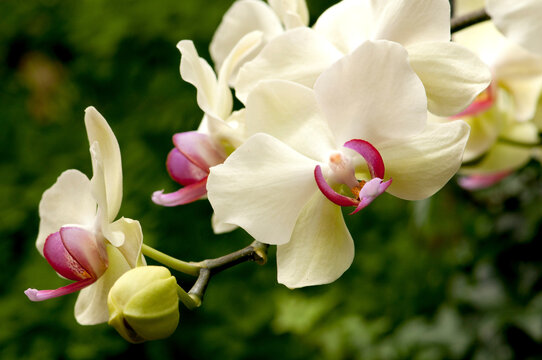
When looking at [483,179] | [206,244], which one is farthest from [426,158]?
[206,244]

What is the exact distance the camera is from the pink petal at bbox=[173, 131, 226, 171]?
0.46 m

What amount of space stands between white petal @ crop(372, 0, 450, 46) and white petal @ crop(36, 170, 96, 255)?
0.77 feet

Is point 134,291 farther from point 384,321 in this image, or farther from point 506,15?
point 384,321

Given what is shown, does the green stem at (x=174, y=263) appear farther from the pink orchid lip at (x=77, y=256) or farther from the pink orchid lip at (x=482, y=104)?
the pink orchid lip at (x=482, y=104)

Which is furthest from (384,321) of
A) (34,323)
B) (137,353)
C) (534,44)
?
(534,44)

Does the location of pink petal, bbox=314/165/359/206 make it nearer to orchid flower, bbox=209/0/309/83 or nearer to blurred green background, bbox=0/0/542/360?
orchid flower, bbox=209/0/309/83

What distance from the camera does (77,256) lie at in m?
0.41

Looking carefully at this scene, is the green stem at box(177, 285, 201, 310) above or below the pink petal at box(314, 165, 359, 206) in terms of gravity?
below

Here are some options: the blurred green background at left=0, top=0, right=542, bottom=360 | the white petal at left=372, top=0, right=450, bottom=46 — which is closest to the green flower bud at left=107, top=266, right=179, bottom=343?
the white petal at left=372, top=0, right=450, bottom=46

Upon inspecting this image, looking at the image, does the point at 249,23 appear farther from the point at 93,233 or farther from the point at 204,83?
the point at 93,233

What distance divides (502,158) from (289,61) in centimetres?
34

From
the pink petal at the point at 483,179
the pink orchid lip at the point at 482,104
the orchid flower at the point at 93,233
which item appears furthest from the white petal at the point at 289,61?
the pink petal at the point at 483,179

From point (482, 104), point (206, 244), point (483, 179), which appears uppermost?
point (482, 104)

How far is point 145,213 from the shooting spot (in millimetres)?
1242
